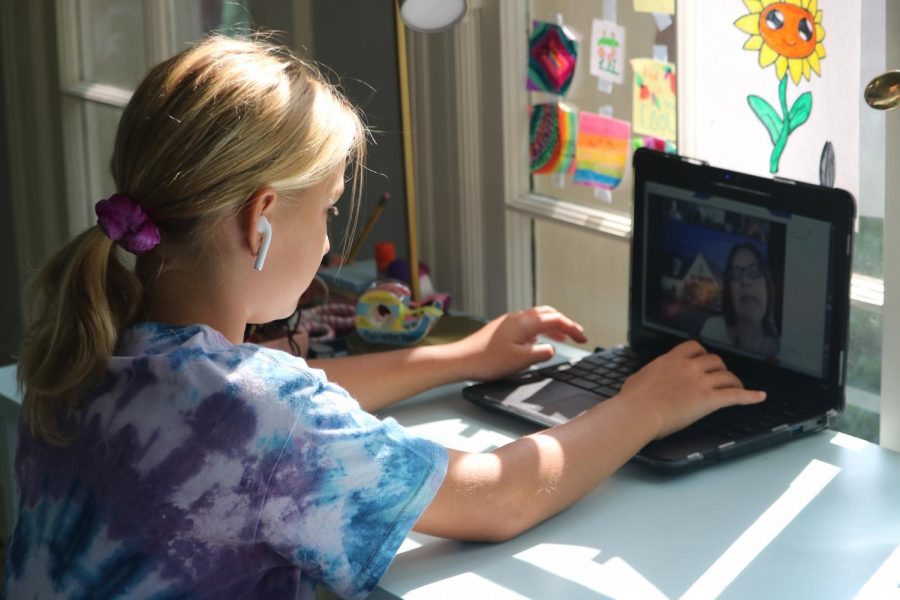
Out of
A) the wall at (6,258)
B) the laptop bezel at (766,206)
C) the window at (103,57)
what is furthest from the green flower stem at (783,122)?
the wall at (6,258)

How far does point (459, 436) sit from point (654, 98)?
0.57m

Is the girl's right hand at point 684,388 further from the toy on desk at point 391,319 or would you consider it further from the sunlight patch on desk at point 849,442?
the toy on desk at point 391,319

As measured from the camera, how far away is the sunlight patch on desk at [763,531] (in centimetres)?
100

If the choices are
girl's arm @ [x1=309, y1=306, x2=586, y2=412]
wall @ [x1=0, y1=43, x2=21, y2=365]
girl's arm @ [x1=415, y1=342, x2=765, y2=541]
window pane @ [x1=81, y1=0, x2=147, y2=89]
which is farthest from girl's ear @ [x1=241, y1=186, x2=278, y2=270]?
wall @ [x1=0, y1=43, x2=21, y2=365]

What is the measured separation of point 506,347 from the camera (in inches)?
58.2

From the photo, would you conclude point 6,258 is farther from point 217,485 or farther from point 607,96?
point 217,485

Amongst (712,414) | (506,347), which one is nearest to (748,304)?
(712,414)

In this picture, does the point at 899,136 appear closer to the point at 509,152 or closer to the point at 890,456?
the point at 890,456

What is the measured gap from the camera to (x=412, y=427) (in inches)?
54.6

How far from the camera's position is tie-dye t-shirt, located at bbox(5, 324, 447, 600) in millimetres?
960

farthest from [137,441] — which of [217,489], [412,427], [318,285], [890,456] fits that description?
[318,285]

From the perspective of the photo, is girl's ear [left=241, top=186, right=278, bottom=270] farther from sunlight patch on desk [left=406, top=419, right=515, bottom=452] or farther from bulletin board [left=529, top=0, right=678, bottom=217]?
bulletin board [left=529, top=0, right=678, bottom=217]

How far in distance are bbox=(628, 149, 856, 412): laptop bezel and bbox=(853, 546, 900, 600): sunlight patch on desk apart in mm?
290

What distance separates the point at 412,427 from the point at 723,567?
46 centimetres
